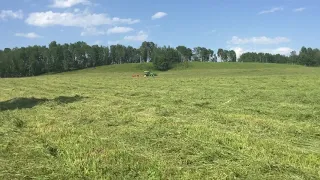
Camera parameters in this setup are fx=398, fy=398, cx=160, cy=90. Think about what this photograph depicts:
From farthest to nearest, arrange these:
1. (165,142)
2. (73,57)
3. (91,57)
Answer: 1. (91,57)
2. (73,57)
3. (165,142)

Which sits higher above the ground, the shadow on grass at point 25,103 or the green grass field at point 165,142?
the green grass field at point 165,142

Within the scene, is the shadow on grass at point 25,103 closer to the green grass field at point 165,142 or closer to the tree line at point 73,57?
the green grass field at point 165,142

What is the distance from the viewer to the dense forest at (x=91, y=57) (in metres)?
112

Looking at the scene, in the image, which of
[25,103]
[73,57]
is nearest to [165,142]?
[25,103]

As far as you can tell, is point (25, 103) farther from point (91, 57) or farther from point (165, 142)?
point (91, 57)

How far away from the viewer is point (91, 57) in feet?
444

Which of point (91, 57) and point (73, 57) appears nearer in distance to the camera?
point (73, 57)

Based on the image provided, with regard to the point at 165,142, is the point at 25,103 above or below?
below

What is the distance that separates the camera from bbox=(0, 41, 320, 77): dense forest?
11219cm

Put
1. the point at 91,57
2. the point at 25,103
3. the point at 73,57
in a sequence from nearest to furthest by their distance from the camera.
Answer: the point at 25,103 → the point at 73,57 → the point at 91,57

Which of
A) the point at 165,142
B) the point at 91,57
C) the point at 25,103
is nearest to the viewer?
the point at 165,142

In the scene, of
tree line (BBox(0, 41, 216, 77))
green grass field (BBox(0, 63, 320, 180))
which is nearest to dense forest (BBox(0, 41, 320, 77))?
tree line (BBox(0, 41, 216, 77))

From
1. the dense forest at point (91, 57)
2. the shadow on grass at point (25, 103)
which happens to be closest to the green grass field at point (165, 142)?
the shadow on grass at point (25, 103)

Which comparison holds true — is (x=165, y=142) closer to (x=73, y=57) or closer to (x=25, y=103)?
(x=25, y=103)
